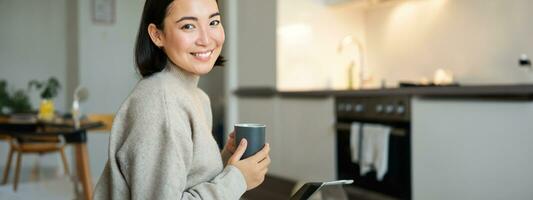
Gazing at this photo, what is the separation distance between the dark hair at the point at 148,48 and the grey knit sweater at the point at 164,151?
2 centimetres

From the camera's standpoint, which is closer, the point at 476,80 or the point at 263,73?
the point at 476,80

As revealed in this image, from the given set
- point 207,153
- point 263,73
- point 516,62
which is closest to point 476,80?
point 516,62

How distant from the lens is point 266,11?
3744mm

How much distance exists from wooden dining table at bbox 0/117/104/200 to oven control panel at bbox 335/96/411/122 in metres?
1.40

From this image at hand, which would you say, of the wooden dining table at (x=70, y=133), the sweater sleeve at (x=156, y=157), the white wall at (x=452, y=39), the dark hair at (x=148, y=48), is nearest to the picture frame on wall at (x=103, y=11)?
the wooden dining table at (x=70, y=133)

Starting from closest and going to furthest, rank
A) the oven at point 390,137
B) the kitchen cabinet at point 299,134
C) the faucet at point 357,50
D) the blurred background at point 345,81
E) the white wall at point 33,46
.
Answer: the blurred background at point 345,81 → the oven at point 390,137 → the kitchen cabinet at point 299,134 → the faucet at point 357,50 → the white wall at point 33,46

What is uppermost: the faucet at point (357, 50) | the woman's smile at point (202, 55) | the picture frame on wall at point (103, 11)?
the picture frame on wall at point (103, 11)

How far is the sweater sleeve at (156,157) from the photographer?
23.6 inches

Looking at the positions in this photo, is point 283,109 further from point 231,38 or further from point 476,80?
point 476,80

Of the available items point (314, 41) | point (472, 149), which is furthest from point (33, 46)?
point (472, 149)

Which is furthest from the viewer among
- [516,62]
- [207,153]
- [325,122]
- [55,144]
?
[55,144]

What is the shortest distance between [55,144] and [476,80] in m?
3.20

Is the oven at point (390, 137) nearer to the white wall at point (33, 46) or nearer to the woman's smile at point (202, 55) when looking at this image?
the woman's smile at point (202, 55)

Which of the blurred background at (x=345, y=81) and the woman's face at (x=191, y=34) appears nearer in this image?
the woman's face at (x=191, y=34)
